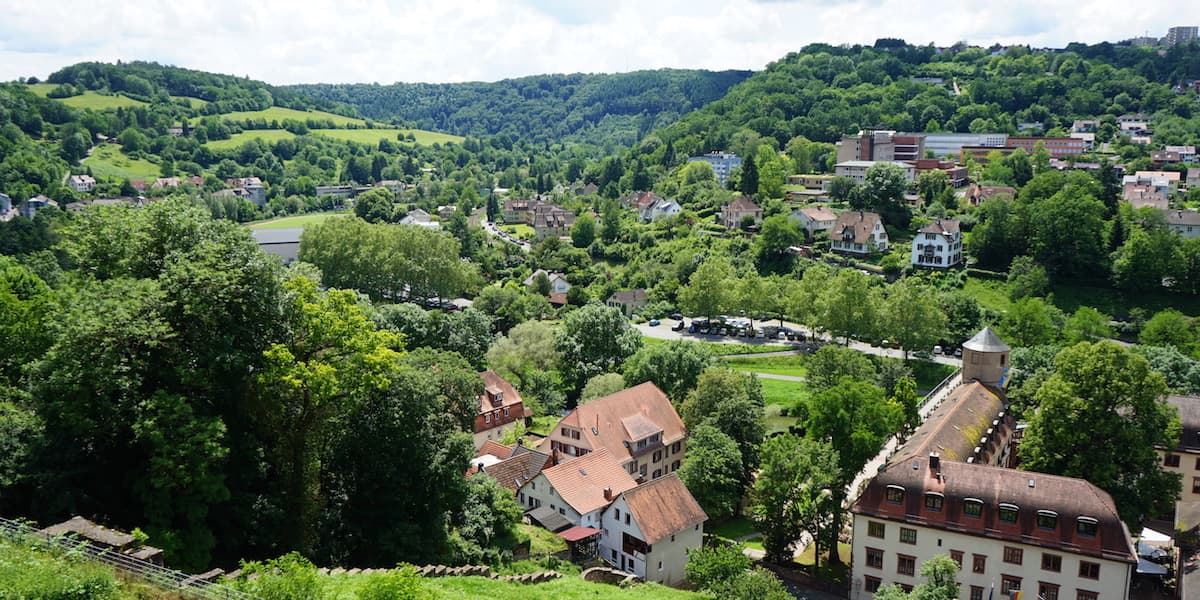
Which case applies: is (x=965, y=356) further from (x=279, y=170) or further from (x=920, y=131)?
(x=279, y=170)

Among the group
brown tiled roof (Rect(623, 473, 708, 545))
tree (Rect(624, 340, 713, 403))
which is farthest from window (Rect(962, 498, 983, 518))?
tree (Rect(624, 340, 713, 403))

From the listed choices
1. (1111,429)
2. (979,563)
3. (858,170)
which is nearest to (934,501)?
(979,563)

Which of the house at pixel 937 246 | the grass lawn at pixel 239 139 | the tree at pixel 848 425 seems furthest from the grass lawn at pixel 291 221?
the tree at pixel 848 425

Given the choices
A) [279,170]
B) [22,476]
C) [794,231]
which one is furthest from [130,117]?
[22,476]

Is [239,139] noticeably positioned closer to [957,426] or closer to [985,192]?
[985,192]

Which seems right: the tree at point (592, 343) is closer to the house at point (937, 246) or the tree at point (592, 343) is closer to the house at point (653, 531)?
the house at point (653, 531)
